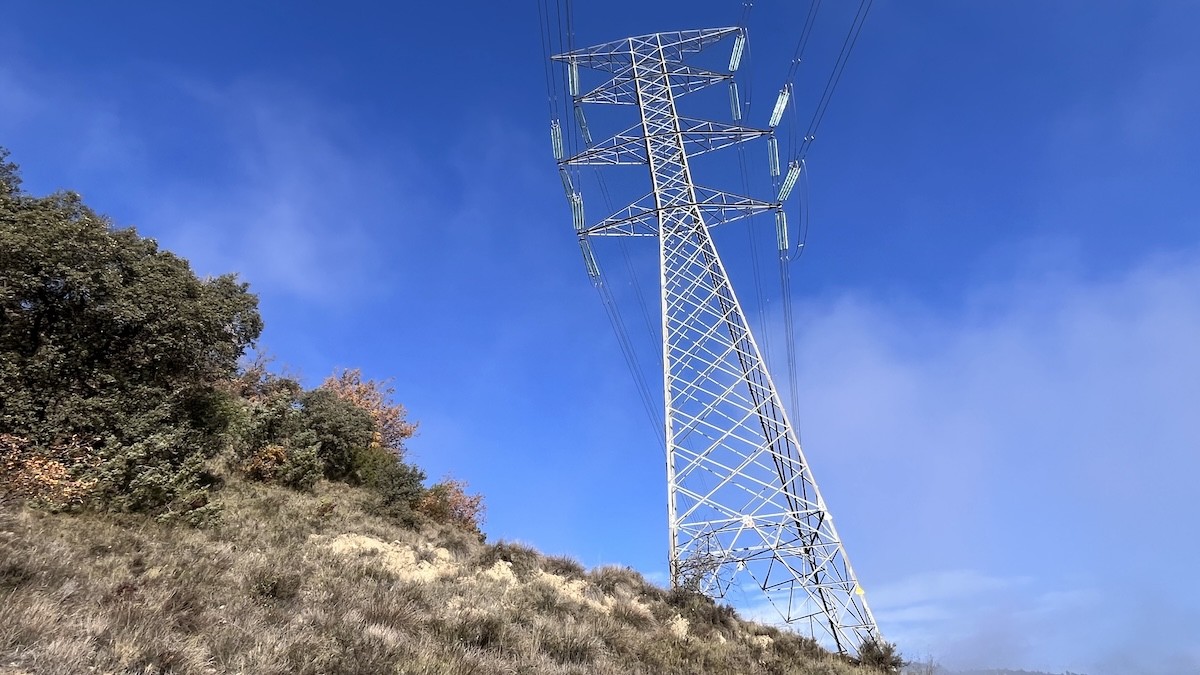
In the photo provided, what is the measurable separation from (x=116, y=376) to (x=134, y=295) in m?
1.79

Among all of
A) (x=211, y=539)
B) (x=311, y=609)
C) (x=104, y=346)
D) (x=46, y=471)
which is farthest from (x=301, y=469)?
(x=311, y=609)

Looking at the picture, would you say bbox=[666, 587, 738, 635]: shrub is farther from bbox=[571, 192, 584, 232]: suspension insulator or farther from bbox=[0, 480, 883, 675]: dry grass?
bbox=[571, 192, 584, 232]: suspension insulator

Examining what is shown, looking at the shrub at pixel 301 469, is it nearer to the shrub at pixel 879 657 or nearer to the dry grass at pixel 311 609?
the dry grass at pixel 311 609

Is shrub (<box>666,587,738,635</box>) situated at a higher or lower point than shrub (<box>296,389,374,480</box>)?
lower

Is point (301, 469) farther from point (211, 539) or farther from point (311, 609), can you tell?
point (311, 609)

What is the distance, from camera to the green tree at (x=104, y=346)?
36.6 ft

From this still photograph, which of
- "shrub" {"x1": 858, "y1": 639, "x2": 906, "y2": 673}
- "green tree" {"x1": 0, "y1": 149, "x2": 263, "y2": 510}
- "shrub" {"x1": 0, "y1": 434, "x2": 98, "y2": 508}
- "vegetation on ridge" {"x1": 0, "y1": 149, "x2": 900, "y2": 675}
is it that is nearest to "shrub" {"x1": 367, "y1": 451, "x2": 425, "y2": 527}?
"vegetation on ridge" {"x1": 0, "y1": 149, "x2": 900, "y2": 675}

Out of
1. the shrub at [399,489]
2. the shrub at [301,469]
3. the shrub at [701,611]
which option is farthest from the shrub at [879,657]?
the shrub at [301,469]

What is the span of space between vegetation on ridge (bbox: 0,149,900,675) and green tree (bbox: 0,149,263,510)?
0.13ft

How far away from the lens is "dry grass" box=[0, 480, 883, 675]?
16.1 feet

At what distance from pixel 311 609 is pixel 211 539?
444 centimetres

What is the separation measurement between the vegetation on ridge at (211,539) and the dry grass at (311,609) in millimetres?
34

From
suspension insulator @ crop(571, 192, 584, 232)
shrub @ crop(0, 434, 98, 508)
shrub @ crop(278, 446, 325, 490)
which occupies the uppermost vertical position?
suspension insulator @ crop(571, 192, 584, 232)

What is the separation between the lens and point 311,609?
657 cm
